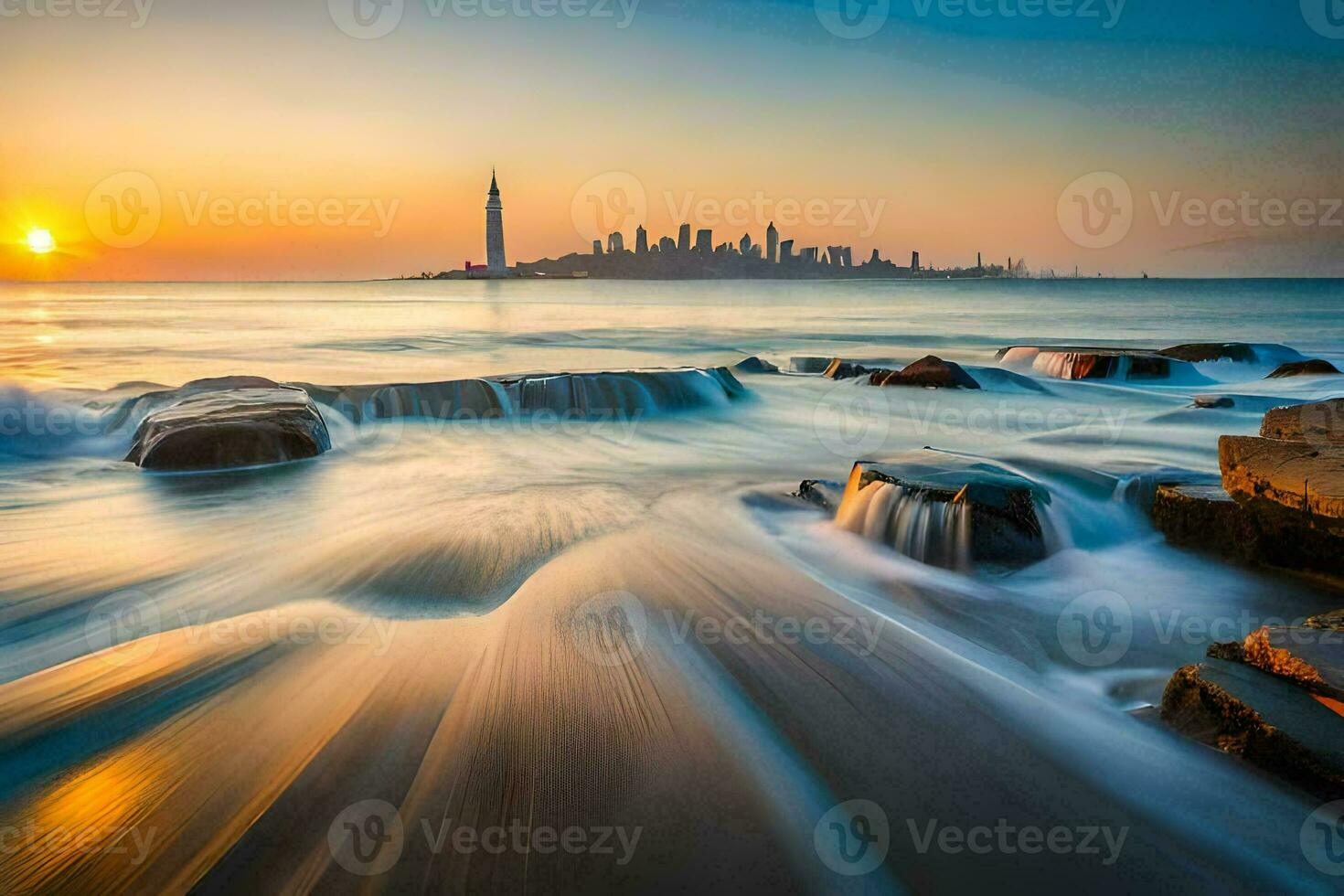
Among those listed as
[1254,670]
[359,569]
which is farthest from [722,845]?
[359,569]

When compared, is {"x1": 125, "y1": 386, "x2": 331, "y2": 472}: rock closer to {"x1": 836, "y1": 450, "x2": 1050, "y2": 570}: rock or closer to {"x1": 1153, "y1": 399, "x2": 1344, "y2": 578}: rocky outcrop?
{"x1": 836, "y1": 450, "x2": 1050, "y2": 570}: rock

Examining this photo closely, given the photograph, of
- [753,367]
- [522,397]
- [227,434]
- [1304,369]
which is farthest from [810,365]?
[227,434]

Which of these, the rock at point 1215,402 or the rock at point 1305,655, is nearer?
the rock at point 1305,655

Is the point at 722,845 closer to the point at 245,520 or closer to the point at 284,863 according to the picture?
the point at 284,863

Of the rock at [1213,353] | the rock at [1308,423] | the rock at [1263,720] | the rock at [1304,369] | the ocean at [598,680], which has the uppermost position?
the rock at [1308,423]

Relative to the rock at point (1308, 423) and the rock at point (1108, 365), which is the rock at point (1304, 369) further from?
the rock at point (1308, 423)

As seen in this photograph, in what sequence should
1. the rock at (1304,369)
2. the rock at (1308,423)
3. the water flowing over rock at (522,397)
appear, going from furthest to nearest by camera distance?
the rock at (1304,369)
the water flowing over rock at (522,397)
the rock at (1308,423)

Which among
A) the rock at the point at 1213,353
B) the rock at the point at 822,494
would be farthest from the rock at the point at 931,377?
the rock at the point at 822,494

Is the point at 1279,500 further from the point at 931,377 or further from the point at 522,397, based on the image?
the point at 931,377
